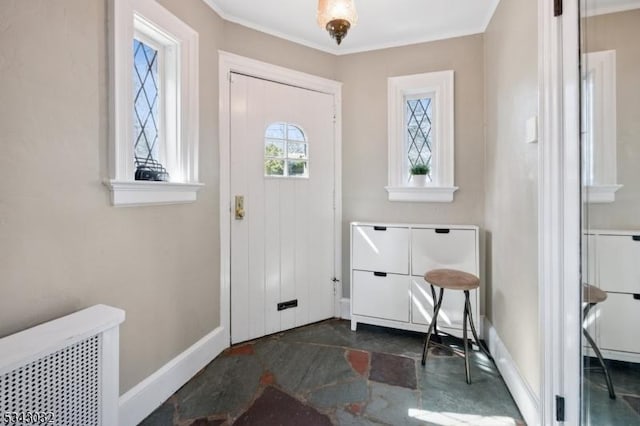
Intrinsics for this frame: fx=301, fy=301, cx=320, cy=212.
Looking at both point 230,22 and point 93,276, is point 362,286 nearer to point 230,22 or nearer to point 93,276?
point 93,276

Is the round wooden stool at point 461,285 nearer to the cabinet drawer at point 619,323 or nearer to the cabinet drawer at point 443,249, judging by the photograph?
the cabinet drawer at point 443,249

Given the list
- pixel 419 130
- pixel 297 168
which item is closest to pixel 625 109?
pixel 419 130

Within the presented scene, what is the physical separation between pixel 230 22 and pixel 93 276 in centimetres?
198

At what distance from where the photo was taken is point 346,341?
7.84 feet

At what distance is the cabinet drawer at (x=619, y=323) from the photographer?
1018 mm

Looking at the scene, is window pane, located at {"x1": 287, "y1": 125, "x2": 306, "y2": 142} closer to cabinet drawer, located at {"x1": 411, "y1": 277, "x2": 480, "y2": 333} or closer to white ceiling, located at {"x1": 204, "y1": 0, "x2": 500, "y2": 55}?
white ceiling, located at {"x1": 204, "y1": 0, "x2": 500, "y2": 55}

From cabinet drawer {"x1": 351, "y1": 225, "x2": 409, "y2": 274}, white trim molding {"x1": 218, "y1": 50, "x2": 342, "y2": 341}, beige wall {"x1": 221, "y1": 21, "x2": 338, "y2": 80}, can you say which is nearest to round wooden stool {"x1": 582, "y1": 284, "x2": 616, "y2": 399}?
cabinet drawer {"x1": 351, "y1": 225, "x2": 409, "y2": 274}

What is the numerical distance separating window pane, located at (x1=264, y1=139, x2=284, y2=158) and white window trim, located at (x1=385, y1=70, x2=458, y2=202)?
948 millimetres

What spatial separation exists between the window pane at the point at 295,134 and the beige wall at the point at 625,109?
190cm

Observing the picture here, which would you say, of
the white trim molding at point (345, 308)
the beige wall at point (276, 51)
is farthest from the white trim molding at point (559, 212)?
the beige wall at point (276, 51)

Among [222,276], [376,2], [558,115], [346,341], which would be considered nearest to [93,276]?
[222,276]

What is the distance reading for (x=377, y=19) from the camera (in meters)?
2.30

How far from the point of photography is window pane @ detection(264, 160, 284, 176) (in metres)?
2.44

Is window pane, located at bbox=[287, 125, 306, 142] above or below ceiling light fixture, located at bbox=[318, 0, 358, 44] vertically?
below
